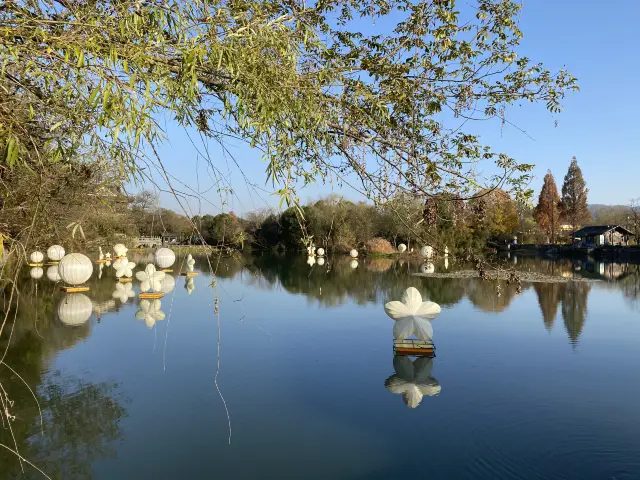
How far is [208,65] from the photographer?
1.98 meters

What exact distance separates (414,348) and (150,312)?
6105 millimetres

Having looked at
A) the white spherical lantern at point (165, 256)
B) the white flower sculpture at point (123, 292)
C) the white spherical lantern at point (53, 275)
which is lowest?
the white flower sculpture at point (123, 292)

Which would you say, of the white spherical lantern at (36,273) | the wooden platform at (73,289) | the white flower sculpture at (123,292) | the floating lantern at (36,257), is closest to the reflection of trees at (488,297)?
the white flower sculpture at (123,292)

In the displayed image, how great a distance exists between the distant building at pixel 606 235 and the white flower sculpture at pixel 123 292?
33.8m

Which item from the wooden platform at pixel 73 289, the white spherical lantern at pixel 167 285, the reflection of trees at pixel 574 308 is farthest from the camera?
the white spherical lantern at pixel 167 285

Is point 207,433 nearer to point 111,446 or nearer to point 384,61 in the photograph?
point 111,446

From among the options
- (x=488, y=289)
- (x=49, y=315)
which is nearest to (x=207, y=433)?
(x=49, y=315)

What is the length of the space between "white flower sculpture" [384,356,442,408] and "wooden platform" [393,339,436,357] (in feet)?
0.29

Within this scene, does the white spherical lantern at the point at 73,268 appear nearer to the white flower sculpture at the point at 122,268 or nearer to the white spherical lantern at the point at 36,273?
the white flower sculpture at the point at 122,268

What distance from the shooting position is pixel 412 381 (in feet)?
20.6

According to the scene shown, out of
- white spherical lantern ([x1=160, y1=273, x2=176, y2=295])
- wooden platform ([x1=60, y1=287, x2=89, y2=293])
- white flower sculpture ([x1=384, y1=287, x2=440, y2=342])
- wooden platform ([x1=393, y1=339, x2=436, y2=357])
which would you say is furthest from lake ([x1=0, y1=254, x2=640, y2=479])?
white spherical lantern ([x1=160, y1=273, x2=176, y2=295])

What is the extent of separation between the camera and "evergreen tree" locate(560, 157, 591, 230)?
44.4m

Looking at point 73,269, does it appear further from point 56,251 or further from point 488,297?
point 488,297

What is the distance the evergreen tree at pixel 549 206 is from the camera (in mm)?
44375
